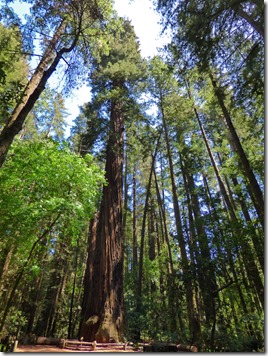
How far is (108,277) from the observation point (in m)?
5.33

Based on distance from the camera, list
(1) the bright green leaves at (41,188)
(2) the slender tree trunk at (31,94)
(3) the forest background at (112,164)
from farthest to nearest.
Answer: (1) the bright green leaves at (41,188) → (3) the forest background at (112,164) → (2) the slender tree trunk at (31,94)

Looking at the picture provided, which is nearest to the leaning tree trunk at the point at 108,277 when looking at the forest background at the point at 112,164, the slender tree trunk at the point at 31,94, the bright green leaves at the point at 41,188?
the forest background at the point at 112,164

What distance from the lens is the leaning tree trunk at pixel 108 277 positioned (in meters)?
4.86

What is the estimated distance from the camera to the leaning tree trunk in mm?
4855

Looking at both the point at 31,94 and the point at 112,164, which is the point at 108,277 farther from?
the point at 31,94

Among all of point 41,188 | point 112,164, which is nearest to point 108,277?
point 41,188

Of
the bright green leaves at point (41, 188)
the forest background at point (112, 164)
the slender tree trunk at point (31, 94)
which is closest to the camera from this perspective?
the slender tree trunk at point (31, 94)

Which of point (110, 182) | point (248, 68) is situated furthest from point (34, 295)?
point (248, 68)

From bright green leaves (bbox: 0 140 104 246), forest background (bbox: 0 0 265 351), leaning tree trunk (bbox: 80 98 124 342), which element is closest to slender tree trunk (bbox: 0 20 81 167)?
forest background (bbox: 0 0 265 351)

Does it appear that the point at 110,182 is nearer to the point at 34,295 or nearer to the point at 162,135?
the point at 162,135

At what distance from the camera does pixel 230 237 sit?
19.7 feet

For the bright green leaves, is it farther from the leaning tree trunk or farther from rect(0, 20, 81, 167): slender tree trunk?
rect(0, 20, 81, 167): slender tree trunk

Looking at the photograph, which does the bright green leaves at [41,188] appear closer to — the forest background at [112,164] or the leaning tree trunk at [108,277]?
the forest background at [112,164]

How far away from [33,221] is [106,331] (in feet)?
8.80
